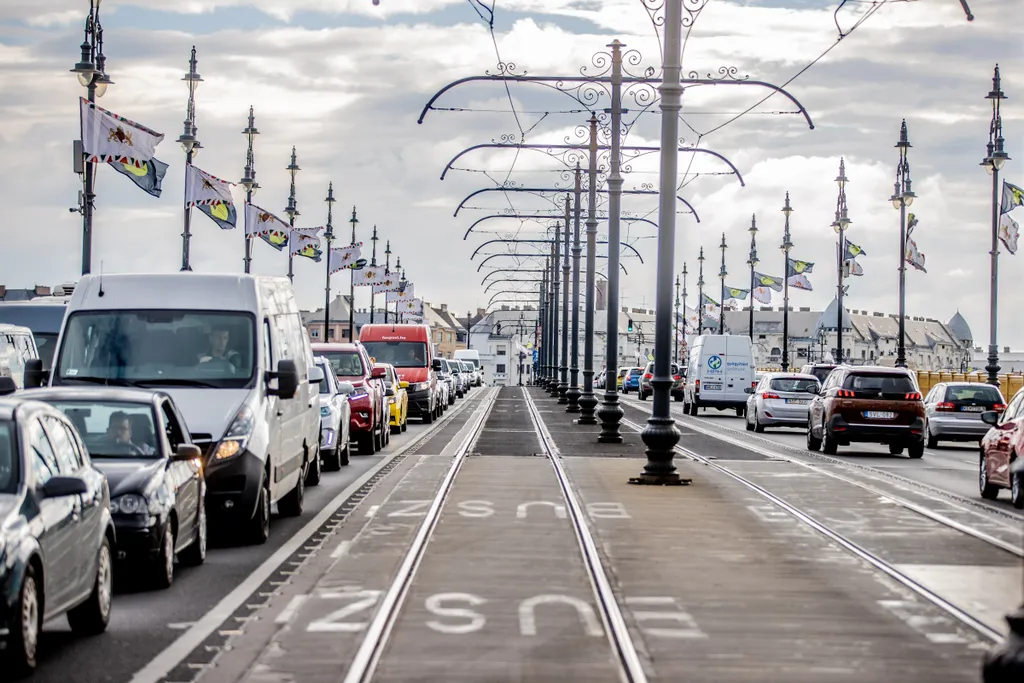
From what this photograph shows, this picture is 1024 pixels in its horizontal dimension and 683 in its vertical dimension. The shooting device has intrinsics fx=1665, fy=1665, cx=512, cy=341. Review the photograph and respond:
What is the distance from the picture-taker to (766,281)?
A: 8019 cm

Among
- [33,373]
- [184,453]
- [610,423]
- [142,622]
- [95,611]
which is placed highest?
[33,373]

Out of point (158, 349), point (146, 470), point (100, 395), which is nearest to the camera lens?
point (146, 470)

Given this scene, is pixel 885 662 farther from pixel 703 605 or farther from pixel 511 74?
pixel 511 74

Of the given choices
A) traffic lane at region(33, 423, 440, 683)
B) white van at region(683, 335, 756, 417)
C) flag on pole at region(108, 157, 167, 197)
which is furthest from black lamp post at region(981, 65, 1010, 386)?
traffic lane at region(33, 423, 440, 683)

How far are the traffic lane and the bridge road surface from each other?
33cm

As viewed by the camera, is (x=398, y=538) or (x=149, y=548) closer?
(x=149, y=548)

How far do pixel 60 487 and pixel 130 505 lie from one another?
→ 226 cm

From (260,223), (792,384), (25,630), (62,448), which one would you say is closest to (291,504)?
(62,448)

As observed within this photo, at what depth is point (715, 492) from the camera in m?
19.1

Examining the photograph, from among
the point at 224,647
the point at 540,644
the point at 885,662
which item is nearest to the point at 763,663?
the point at 885,662

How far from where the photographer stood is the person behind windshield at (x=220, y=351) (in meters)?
14.5

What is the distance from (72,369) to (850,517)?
7.53 m

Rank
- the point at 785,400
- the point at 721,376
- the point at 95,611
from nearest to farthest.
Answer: the point at 95,611
the point at 785,400
the point at 721,376

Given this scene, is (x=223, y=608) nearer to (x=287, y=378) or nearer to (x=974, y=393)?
(x=287, y=378)
